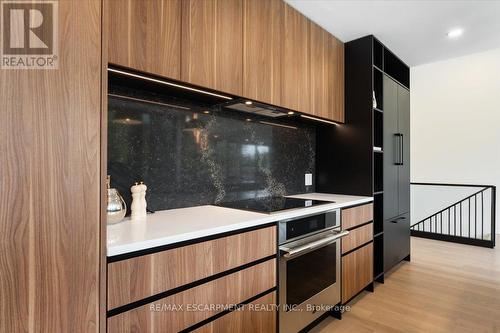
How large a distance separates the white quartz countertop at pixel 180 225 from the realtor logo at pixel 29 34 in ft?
2.09

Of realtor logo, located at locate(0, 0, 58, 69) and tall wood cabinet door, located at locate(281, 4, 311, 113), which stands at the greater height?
tall wood cabinet door, located at locate(281, 4, 311, 113)

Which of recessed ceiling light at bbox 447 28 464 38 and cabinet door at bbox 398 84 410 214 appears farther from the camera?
cabinet door at bbox 398 84 410 214

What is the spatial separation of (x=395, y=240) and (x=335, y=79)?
75.9 inches

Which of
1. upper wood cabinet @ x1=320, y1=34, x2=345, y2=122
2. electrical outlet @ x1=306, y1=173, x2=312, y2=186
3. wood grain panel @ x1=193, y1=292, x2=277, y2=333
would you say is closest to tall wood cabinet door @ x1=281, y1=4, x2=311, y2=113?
upper wood cabinet @ x1=320, y1=34, x2=345, y2=122

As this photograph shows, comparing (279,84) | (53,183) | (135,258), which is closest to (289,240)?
(135,258)

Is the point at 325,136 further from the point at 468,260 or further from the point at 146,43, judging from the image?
the point at 468,260

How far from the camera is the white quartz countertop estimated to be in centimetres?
105

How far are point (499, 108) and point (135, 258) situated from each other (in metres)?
6.46

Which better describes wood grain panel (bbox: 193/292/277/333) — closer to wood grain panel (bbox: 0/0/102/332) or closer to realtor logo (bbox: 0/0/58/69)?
wood grain panel (bbox: 0/0/102/332)

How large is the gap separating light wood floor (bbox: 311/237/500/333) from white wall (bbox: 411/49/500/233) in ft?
7.35

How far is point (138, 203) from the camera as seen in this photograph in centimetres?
152

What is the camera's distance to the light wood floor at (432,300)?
2.09 m

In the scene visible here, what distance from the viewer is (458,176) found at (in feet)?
17.5

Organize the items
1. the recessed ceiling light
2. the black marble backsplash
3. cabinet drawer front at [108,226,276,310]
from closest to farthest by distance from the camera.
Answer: cabinet drawer front at [108,226,276,310]
the black marble backsplash
the recessed ceiling light
